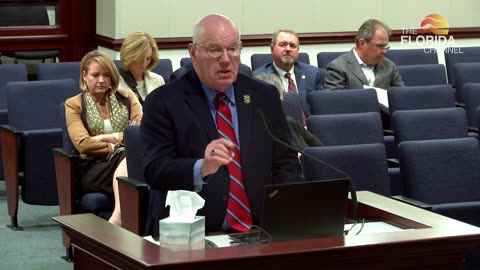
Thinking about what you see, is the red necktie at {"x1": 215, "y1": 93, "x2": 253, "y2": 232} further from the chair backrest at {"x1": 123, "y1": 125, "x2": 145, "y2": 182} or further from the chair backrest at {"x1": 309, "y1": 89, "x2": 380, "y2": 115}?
the chair backrest at {"x1": 309, "y1": 89, "x2": 380, "y2": 115}

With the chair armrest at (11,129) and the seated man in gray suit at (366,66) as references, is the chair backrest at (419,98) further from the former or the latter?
the chair armrest at (11,129)

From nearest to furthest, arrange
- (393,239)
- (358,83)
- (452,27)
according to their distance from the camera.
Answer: (393,239)
(358,83)
(452,27)

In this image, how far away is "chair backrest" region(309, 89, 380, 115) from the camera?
21.9ft

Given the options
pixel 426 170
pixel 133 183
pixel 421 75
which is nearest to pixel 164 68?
pixel 421 75

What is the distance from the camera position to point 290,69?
7.45 metres

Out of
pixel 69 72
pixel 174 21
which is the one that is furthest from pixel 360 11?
pixel 69 72

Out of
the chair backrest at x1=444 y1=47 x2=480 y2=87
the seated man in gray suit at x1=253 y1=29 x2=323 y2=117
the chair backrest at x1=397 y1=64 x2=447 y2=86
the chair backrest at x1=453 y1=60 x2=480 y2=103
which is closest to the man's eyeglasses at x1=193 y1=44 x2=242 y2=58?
the seated man in gray suit at x1=253 y1=29 x2=323 y2=117

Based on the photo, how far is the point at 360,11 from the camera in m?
10.0

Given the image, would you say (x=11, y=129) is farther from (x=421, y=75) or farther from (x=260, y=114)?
(x=260, y=114)

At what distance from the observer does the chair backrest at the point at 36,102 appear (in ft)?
Result: 23.1

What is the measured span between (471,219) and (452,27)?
5637mm

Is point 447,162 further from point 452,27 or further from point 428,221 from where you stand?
point 452,27

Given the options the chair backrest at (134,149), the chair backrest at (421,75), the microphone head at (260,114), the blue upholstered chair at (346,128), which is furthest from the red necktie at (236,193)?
the chair backrest at (421,75)

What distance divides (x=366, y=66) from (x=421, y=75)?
0.81 metres
